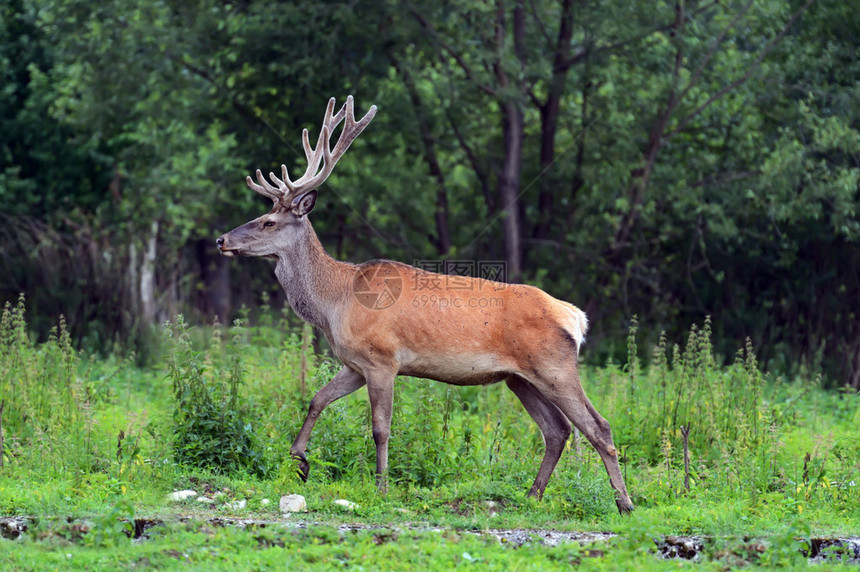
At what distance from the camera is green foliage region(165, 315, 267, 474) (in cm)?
806

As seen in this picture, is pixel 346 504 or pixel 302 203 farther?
pixel 302 203

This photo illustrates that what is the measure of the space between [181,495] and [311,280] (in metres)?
1.97

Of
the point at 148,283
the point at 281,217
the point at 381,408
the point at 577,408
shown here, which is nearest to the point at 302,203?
the point at 281,217

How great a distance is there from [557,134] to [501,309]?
10073 millimetres

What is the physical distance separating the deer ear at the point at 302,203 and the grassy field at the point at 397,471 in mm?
1116

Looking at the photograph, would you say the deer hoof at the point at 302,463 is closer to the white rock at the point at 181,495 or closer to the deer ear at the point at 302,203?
the white rock at the point at 181,495

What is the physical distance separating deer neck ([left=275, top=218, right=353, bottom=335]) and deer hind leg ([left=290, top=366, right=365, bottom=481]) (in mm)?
403

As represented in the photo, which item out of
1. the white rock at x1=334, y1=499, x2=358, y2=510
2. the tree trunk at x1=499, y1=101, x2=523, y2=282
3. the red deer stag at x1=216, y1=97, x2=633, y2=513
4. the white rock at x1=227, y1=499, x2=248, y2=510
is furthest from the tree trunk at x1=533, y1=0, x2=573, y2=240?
the white rock at x1=227, y1=499, x2=248, y2=510

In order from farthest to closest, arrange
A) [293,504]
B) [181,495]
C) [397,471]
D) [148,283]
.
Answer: [148,283] < [397,471] < [181,495] < [293,504]

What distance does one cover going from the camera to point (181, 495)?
7.29 metres

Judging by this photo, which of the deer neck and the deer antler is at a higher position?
the deer antler

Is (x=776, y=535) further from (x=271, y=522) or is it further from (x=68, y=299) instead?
(x=68, y=299)

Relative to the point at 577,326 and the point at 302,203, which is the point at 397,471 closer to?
the point at 577,326

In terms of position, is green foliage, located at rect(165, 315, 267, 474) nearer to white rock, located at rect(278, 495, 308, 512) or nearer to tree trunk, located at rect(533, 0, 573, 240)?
white rock, located at rect(278, 495, 308, 512)
